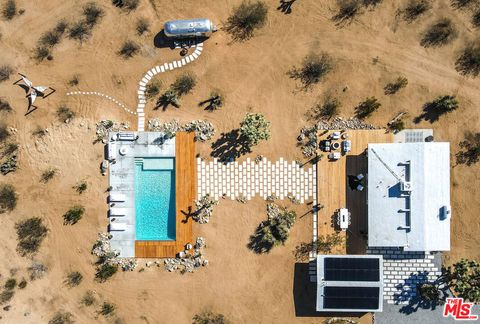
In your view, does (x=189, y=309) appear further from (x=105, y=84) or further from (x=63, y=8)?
(x=63, y=8)

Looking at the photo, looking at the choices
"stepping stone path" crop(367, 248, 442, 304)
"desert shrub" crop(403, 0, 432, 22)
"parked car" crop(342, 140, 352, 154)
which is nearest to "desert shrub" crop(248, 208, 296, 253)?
"parked car" crop(342, 140, 352, 154)

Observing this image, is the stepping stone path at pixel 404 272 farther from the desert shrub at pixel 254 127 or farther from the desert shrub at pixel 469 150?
the desert shrub at pixel 254 127

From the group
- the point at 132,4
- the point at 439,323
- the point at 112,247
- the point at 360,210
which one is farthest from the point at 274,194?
the point at 132,4

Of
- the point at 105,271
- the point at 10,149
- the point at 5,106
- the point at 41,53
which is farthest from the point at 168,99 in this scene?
the point at 105,271

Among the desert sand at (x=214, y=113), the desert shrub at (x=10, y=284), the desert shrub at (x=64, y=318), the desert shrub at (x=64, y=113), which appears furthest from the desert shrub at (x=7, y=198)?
the desert shrub at (x=64, y=318)

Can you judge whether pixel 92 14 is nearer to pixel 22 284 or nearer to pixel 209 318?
pixel 22 284
